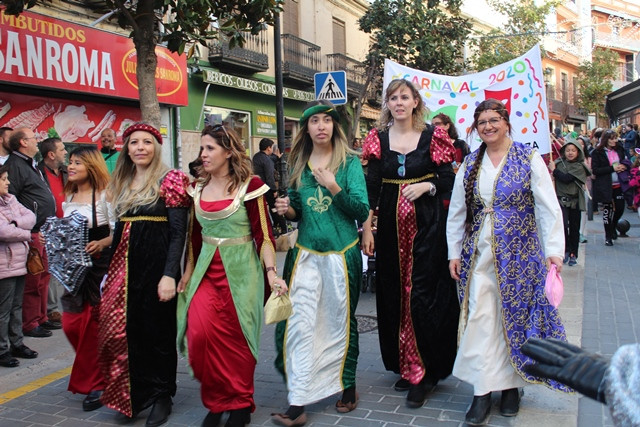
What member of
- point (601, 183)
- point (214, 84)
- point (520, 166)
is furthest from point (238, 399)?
point (214, 84)

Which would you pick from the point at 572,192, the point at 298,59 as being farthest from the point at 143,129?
the point at 298,59

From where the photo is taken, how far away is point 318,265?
4086 mm

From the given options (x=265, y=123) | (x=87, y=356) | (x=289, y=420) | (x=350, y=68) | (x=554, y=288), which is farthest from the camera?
(x=350, y=68)

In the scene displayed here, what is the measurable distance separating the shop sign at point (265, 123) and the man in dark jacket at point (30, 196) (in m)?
14.1

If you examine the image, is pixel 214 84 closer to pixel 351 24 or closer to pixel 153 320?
pixel 351 24

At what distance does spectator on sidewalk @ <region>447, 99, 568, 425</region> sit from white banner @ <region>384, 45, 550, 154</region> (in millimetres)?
3340

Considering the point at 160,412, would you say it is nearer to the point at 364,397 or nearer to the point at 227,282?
the point at 227,282

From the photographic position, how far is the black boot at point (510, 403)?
389 cm

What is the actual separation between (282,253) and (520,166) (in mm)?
6966

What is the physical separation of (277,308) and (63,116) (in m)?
10.4

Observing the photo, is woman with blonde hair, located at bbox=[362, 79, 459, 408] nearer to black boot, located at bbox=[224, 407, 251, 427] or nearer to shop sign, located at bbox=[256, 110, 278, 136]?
black boot, located at bbox=[224, 407, 251, 427]

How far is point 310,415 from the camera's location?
4.05 metres

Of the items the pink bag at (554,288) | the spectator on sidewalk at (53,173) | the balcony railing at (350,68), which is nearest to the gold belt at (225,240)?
the pink bag at (554,288)

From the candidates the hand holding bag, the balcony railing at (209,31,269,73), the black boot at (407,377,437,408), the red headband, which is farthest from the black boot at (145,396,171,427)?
the balcony railing at (209,31,269,73)
